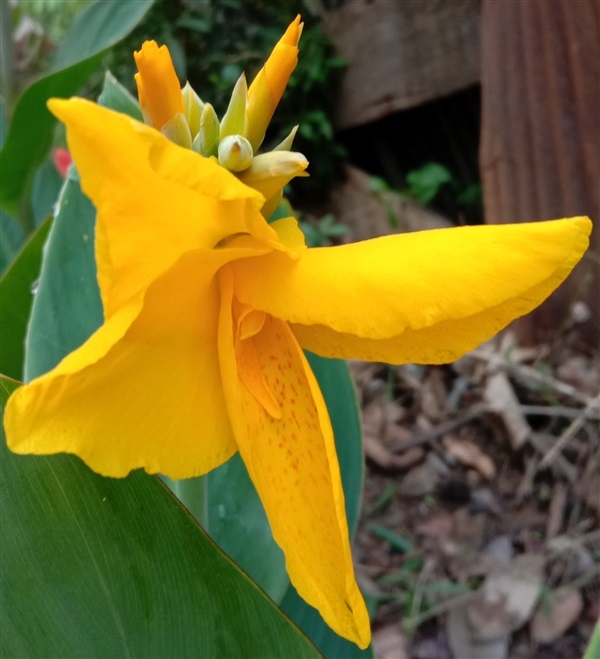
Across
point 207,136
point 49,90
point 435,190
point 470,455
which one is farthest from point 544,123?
point 207,136

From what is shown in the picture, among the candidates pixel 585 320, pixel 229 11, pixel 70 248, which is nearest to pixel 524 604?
pixel 585 320

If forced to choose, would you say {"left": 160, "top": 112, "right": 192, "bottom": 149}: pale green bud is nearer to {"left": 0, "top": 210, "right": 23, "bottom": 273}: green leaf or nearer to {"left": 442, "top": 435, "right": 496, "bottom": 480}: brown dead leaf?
{"left": 0, "top": 210, "right": 23, "bottom": 273}: green leaf

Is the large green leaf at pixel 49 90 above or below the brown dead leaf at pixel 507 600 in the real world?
above

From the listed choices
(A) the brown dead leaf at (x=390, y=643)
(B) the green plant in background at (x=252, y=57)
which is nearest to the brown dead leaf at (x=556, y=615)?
(A) the brown dead leaf at (x=390, y=643)

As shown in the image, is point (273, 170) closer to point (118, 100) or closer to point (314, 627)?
point (118, 100)

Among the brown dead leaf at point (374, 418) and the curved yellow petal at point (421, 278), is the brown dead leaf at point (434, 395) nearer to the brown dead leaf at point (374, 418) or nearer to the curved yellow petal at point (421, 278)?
the brown dead leaf at point (374, 418)

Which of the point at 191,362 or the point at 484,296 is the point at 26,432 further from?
the point at 484,296
